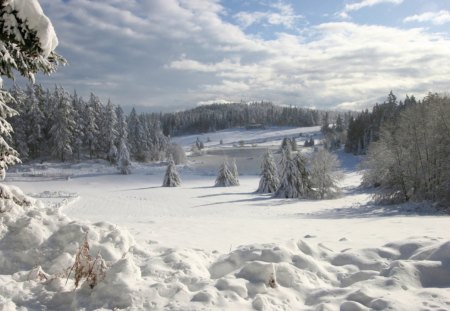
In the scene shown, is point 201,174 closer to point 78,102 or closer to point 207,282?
point 78,102

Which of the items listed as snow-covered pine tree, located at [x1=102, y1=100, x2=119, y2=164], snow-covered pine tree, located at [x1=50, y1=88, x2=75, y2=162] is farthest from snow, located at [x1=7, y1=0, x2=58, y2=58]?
snow-covered pine tree, located at [x1=102, y1=100, x2=119, y2=164]

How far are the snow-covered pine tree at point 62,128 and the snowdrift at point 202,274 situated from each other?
65759 millimetres

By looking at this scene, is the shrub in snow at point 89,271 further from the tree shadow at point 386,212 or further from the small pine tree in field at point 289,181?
the small pine tree in field at point 289,181

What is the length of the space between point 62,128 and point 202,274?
2729 inches

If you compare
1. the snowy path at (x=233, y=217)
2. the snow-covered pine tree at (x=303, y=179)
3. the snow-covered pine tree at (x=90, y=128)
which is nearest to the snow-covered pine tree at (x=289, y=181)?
the snow-covered pine tree at (x=303, y=179)

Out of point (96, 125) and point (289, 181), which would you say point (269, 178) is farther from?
point (96, 125)

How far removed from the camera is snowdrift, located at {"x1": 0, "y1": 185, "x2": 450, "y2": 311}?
558 cm

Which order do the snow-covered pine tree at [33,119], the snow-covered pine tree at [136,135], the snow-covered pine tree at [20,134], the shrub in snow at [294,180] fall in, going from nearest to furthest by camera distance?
the shrub in snow at [294,180]
the snow-covered pine tree at [20,134]
the snow-covered pine tree at [33,119]
the snow-covered pine tree at [136,135]

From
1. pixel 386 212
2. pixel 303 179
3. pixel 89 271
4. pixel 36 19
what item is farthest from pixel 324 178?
pixel 36 19

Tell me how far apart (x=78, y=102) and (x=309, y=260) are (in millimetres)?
80997

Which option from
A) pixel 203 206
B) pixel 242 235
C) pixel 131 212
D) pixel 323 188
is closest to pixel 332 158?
pixel 323 188

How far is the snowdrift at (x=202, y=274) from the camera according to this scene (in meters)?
5.58

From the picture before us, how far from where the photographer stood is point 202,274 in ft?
22.5

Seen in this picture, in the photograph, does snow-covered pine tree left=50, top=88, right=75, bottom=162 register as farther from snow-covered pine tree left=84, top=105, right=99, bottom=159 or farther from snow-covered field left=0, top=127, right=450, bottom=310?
snow-covered field left=0, top=127, right=450, bottom=310
